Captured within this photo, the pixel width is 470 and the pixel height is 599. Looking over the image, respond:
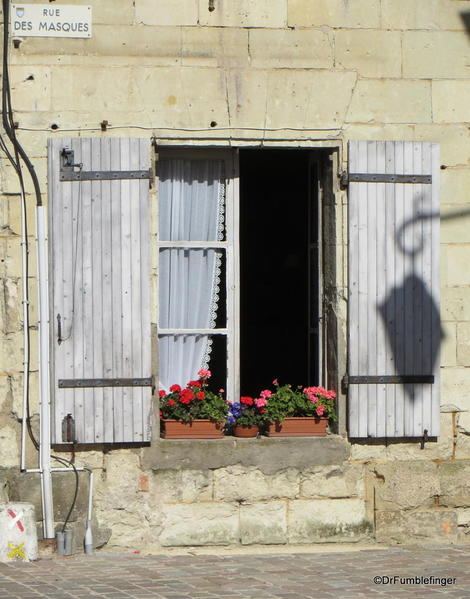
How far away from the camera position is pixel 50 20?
7.29 metres

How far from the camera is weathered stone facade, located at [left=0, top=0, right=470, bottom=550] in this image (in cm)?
729

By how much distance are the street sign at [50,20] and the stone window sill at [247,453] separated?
101 inches

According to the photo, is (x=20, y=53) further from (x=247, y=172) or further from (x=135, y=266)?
(x=247, y=172)

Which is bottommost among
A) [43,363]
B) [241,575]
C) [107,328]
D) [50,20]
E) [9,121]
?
[241,575]

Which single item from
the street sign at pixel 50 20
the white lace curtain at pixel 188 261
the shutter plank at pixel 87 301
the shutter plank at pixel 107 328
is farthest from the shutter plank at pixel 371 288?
the street sign at pixel 50 20

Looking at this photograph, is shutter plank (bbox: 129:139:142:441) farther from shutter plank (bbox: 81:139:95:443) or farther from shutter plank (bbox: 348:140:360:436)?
shutter plank (bbox: 348:140:360:436)

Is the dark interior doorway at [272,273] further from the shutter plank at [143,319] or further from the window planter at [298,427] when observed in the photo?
the shutter plank at [143,319]

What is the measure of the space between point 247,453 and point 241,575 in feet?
3.28

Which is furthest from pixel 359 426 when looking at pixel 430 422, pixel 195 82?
→ pixel 195 82

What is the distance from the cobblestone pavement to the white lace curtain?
1.26 m

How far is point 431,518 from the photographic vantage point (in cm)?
750

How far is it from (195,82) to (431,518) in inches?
122

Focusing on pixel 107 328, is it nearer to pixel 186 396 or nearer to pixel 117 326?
pixel 117 326

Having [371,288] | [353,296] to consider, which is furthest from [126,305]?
[371,288]
